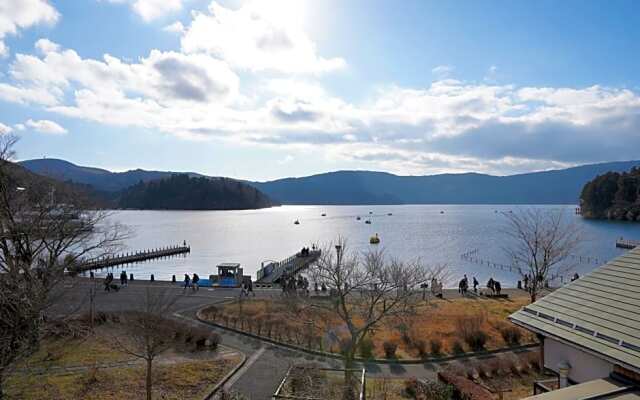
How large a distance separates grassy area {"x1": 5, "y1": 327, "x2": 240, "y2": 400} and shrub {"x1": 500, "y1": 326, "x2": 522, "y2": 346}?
12.4 m

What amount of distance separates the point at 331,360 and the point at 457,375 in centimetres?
545

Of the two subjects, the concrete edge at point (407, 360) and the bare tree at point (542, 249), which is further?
the bare tree at point (542, 249)

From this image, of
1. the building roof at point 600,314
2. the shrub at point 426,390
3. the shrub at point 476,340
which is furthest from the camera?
the shrub at point 476,340

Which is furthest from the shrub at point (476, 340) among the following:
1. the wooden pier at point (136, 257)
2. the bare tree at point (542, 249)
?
the wooden pier at point (136, 257)

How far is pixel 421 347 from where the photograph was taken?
19.6 m

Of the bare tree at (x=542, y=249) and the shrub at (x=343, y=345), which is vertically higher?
the bare tree at (x=542, y=249)

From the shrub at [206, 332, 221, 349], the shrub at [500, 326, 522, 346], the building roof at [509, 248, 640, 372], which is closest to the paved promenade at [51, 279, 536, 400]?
the shrub at [206, 332, 221, 349]

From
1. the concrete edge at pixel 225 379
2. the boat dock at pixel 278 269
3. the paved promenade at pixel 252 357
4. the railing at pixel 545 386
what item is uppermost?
the railing at pixel 545 386

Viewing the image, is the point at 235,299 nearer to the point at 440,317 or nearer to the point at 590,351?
the point at 440,317

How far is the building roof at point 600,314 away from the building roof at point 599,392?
0.45 m

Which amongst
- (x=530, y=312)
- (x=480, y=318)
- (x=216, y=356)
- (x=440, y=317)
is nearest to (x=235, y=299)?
(x=216, y=356)

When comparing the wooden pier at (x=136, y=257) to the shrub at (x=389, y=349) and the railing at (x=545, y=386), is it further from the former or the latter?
the railing at (x=545, y=386)

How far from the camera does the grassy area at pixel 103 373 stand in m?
14.3

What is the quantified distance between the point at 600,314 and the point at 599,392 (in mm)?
2563
